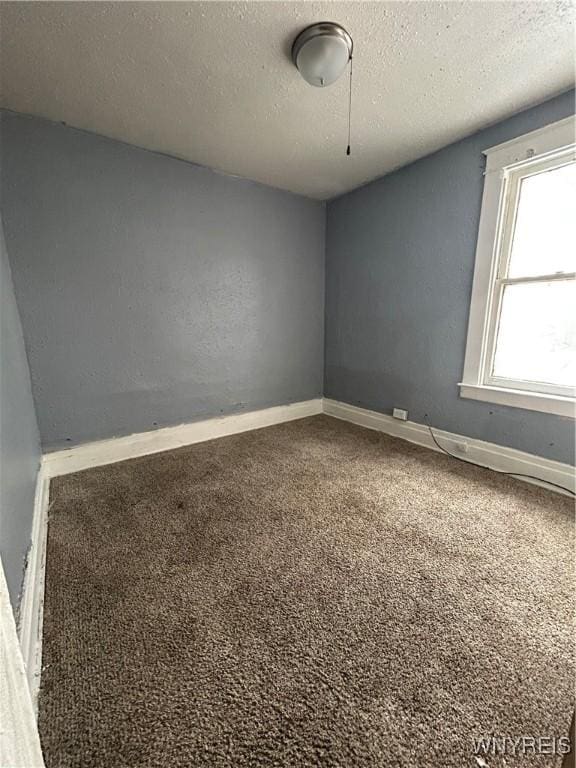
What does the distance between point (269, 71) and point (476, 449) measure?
98.3 inches

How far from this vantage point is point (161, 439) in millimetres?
2418

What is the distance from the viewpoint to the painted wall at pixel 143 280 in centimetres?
186

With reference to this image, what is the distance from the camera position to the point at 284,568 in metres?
1.25

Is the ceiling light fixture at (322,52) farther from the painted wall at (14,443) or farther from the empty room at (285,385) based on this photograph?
the painted wall at (14,443)

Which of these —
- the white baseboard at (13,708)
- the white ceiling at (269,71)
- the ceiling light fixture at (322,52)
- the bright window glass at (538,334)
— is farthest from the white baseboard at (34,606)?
the bright window glass at (538,334)

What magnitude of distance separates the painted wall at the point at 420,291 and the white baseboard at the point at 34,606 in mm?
2451

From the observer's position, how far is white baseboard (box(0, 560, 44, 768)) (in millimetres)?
453

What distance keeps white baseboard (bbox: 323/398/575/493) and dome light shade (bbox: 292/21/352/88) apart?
88.7 inches

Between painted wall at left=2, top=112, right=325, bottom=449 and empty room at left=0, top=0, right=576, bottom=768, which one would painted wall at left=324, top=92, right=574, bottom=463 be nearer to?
empty room at left=0, top=0, right=576, bottom=768

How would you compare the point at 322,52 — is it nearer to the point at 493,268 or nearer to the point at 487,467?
the point at 493,268

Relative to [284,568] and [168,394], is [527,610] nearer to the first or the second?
[284,568]

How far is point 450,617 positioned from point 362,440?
1579 millimetres

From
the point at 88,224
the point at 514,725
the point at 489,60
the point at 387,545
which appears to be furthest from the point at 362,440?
the point at 88,224

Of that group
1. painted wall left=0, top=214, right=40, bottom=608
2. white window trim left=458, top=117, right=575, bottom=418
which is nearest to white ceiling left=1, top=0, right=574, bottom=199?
white window trim left=458, top=117, right=575, bottom=418
